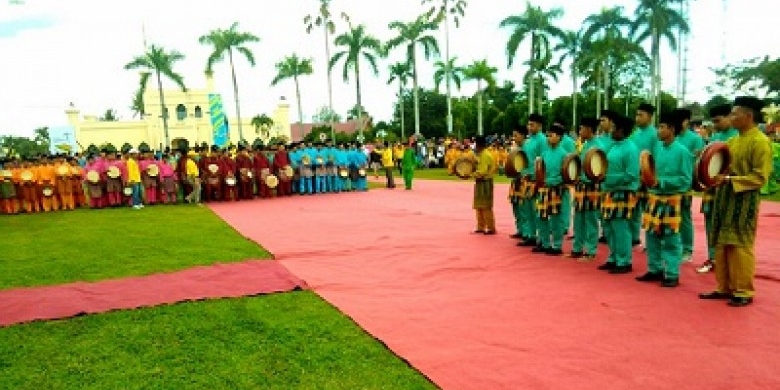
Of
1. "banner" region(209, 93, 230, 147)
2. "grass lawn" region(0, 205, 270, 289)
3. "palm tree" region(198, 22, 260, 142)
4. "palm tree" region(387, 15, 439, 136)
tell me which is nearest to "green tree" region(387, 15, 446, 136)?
"palm tree" region(387, 15, 439, 136)

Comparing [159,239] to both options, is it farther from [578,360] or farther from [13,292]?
[578,360]

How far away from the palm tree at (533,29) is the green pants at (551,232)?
26.0 m

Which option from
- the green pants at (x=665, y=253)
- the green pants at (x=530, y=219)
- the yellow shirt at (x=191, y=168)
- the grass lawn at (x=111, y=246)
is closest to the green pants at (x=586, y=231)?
the green pants at (x=530, y=219)

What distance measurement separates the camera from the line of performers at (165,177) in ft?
48.2

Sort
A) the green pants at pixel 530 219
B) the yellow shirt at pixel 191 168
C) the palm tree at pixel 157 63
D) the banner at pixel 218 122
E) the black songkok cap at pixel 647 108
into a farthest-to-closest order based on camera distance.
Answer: the banner at pixel 218 122, the palm tree at pixel 157 63, the yellow shirt at pixel 191 168, the green pants at pixel 530 219, the black songkok cap at pixel 647 108

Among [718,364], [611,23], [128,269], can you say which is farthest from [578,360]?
[611,23]

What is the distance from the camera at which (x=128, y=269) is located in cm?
715

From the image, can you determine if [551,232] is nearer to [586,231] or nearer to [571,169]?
[586,231]

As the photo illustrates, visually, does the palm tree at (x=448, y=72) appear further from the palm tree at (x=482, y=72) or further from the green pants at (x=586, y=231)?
the green pants at (x=586, y=231)

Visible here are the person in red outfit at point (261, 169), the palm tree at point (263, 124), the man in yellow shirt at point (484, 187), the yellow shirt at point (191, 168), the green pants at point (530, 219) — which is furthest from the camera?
the palm tree at point (263, 124)

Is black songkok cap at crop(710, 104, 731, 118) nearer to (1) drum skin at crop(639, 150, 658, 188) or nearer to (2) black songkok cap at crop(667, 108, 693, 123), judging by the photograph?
(2) black songkok cap at crop(667, 108, 693, 123)

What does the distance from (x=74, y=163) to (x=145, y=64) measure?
1607 cm

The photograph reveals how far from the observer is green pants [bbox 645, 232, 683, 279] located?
5.59m

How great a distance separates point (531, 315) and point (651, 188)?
199 cm
